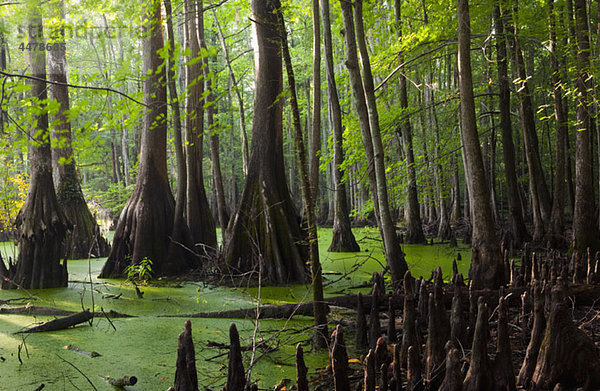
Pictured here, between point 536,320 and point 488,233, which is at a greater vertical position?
point 488,233

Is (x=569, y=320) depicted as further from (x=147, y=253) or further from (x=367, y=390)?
(x=147, y=253)

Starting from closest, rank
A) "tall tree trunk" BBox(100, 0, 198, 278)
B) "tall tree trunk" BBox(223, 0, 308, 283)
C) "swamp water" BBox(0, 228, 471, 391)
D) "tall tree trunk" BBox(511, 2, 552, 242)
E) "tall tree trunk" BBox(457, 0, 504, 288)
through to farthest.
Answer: "swamp water" BBox(0, 228, 471, 391) → "tall tree trunk" BBox(457, 0, 504, 288) → "tall tree trunk" BBox(223, 0, 308, 283) → "tall tree trunk" BBox(100, 0, 198, 278) → "tall tree trunk" BBox(511, 2, 552, 242)

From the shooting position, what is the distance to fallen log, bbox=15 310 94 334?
15.4 feet

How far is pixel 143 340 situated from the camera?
178 inches

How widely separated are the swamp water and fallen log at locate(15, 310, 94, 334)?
0.20ft

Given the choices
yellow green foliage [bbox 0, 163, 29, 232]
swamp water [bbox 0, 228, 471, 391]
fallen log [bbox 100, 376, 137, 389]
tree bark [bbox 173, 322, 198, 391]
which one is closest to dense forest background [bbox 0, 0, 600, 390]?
tree bark [bbox 173, 322, 198, 391]

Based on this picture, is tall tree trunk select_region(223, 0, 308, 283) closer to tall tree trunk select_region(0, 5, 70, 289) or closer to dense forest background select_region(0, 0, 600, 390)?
dense forest background select_region(0, 0, 600, 390)

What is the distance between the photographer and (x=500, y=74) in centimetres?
991

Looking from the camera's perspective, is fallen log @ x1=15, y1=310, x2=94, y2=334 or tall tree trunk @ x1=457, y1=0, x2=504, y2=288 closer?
fallen log @ x1=15, y1=310, x2=94, y2=334

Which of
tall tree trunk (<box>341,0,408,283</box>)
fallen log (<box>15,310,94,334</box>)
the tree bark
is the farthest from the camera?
tall tree trunk (<box>341,0,408,283</box>)

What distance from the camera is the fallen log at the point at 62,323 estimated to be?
4.68 m

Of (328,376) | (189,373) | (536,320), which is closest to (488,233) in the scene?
(536,320)

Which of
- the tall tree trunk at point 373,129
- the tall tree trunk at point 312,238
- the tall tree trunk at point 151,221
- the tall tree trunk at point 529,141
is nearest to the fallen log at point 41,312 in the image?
the tall tree trunk at point 312,238

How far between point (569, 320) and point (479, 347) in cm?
70
